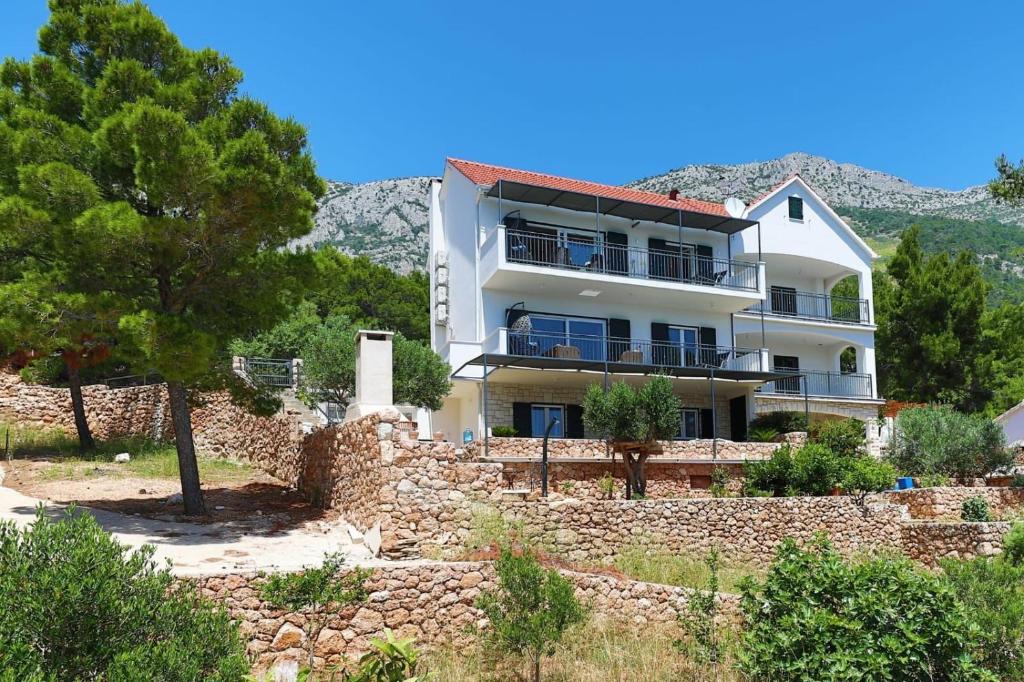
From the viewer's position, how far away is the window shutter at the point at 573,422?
1003 inches

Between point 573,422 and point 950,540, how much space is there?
35.3ft

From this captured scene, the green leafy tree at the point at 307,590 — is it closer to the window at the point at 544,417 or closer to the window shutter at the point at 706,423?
the window at the point at 544,417

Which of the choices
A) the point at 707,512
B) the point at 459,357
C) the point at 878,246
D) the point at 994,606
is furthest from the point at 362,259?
the point at 878,246

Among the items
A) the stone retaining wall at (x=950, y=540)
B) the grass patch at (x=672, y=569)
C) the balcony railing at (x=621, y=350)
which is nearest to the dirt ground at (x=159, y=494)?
the grass patch at (x=672, y=569)

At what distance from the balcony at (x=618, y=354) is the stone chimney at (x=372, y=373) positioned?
6.83m

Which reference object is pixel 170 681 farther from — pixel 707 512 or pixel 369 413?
pixel 707 512

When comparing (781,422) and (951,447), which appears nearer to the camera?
(951,447)

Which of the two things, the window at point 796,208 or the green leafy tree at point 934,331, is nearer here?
the window at point 796,208

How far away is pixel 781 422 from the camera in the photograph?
26.6 meters

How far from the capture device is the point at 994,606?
10.5 metres

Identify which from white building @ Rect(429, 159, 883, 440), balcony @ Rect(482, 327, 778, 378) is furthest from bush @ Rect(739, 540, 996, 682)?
white building @ Rect(429, 159, 883, 440)

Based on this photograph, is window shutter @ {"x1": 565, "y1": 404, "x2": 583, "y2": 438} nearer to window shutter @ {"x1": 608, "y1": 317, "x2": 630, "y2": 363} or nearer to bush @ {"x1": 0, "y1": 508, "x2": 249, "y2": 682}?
window shutter @ {"x1": 608, "y1": 317, "x2": 630, "y2": 363}

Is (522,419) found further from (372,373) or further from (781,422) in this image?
(372,373)

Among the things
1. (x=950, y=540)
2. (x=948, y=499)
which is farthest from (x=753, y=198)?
(x=950, y=540)
